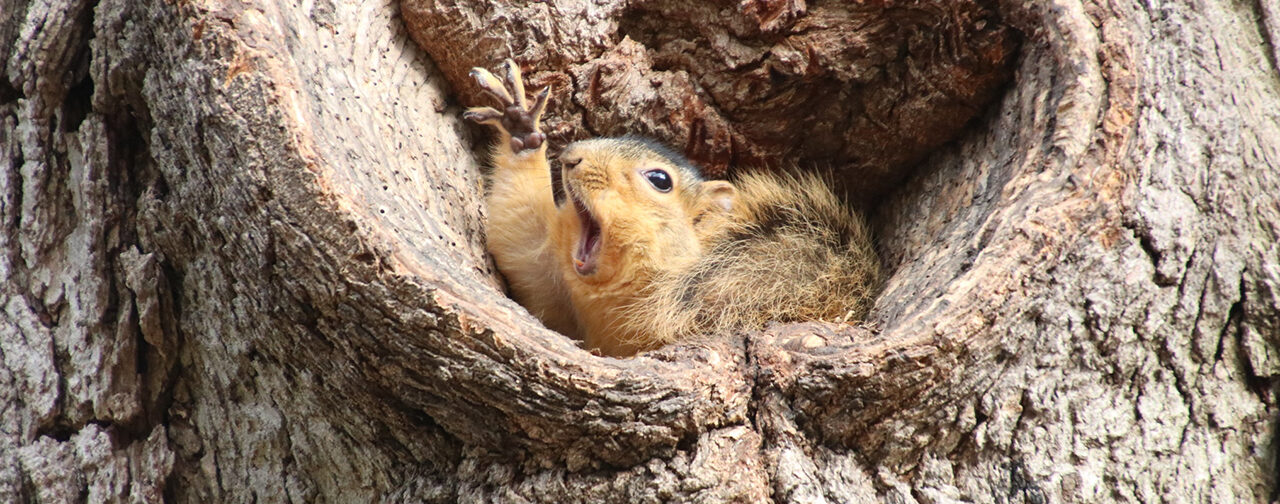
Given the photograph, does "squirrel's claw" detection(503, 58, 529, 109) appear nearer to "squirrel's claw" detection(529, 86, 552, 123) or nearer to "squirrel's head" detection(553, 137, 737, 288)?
"squirrel's claw" detection(529, 86, 552, 123)

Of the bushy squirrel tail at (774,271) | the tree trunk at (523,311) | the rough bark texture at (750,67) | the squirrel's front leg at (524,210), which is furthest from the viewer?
the squirrel's front leg at (524,210)

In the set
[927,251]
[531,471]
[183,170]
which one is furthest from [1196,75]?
[183,170]

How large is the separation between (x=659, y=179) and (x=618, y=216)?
293mm

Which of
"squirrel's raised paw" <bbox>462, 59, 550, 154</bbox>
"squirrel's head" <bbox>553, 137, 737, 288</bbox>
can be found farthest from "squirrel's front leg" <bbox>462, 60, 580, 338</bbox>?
"squirrel's head" <bbox>553, 137, 737, 288</bbox>

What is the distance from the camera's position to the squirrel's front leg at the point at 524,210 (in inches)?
144

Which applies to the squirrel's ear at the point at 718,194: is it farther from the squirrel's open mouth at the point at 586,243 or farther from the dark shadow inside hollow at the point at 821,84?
the squirrel's open mouth at the point at 586,243

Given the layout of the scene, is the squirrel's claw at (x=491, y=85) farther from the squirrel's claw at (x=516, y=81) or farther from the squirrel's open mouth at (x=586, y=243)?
the squirrel's open mouth at (x=586, y=243)

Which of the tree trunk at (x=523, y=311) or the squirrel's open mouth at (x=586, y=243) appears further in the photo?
the squirrel's open mouth at (x=586, y=243)

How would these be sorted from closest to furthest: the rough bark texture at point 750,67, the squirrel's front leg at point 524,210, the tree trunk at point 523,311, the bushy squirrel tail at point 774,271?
the tree trunk at point 523,311 < the bushy squirrel tail at point 774,271 < the rough bark texture at point 750,67 < the squirrel's front leg at point 524,210

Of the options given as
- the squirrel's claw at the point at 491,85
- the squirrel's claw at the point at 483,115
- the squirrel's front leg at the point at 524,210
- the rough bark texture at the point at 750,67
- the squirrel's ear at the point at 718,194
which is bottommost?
the squirrel's front leg at the point at 524,210

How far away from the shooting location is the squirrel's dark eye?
3.72m

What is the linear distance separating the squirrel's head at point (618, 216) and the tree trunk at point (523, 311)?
0.43m

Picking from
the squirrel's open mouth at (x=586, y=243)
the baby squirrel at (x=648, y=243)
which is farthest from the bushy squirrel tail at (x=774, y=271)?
the squirrel's open mouth at (x=586, y=243)

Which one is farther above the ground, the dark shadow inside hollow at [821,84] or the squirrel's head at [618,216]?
the dark shadow inside hollow at [821,84]
